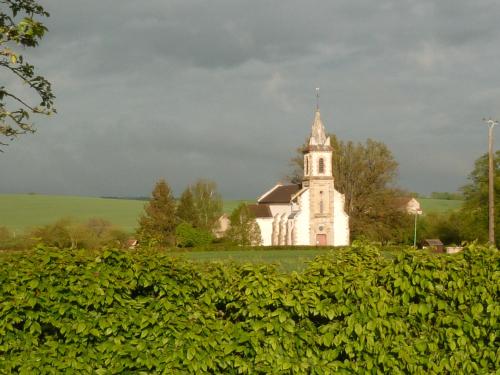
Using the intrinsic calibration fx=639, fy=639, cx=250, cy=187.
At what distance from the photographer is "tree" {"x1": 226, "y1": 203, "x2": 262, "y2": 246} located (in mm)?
74625

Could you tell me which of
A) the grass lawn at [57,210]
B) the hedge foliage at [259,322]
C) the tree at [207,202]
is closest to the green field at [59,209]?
the grass lawn at [57,210]

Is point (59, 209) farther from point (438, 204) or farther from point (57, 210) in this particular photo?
point (438, 204)

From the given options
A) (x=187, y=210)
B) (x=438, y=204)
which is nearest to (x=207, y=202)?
(x=187, y=210)

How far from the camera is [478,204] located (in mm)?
65062

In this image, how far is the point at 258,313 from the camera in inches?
313

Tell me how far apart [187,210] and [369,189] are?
23799mm

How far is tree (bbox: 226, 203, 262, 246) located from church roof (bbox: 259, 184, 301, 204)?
15.6 metres

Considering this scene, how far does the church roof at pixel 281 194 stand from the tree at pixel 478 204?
90.7 ft

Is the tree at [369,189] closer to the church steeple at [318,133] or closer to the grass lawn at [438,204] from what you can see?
the church steeple at [318,133]

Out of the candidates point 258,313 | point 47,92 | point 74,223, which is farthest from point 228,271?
point 74,223

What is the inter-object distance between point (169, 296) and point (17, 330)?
74.9 inches

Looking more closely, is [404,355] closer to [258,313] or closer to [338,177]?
[258,313]

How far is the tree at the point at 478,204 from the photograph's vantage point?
61.9 metres

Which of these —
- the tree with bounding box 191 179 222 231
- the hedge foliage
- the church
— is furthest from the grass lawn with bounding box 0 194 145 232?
the hedge foliage
